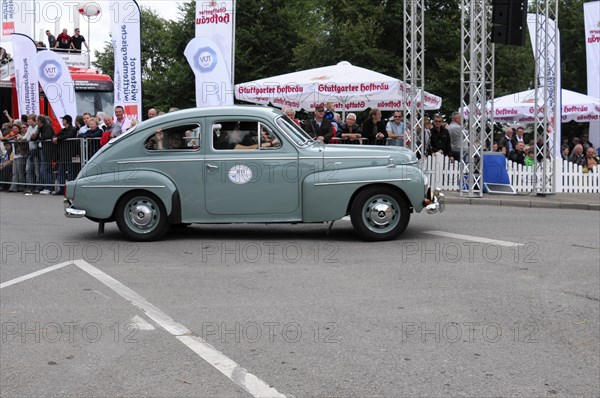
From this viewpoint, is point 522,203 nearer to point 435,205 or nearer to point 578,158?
point 578,158

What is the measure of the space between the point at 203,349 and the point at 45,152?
49.8 feet

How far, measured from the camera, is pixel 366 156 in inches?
445

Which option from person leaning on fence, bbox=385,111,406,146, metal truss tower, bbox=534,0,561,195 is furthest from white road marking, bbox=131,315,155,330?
metal truss tower, bbox=534,0,561,195

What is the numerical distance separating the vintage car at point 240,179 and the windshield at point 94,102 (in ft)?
40.6

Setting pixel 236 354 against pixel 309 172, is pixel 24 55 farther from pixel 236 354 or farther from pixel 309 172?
pixel 236 354

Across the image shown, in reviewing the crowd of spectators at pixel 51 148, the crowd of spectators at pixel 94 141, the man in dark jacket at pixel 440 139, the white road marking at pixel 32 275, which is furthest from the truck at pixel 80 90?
the white road marking at pixel 32 275

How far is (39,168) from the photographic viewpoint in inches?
793

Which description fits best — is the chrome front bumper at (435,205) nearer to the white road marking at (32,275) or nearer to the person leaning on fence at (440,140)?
the white road marking at (32,275)

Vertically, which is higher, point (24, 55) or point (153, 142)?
point (24, 55)

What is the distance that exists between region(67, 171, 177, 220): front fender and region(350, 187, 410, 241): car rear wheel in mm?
2551

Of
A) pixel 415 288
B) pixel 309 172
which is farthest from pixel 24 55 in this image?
pixel 415 288

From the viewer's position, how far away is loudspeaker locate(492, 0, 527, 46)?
56.7 ft

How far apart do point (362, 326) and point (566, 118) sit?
2082cm

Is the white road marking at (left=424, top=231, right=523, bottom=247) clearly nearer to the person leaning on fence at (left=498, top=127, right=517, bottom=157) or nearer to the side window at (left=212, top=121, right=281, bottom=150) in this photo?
the side window at (left=212, top=121, right=281, bottom=150)
